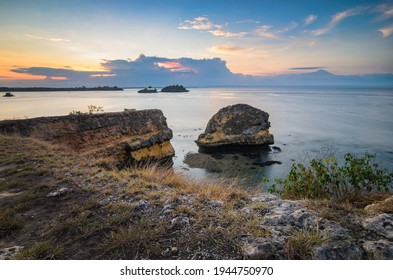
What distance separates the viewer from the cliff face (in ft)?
50.0

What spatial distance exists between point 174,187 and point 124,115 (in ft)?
52.7

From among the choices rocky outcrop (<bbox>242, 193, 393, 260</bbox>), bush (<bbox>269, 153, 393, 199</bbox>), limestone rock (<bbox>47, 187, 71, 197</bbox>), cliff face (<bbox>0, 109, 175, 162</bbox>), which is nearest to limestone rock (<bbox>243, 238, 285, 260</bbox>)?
rocky outcrop (<bbox>242, 193, 393, 260</bbox>)

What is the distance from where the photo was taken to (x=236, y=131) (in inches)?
1126

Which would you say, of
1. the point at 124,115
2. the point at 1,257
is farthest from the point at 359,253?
the point at 124,115

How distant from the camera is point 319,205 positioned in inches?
165

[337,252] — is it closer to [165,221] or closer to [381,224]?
[381,224]

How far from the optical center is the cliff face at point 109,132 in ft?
50.0

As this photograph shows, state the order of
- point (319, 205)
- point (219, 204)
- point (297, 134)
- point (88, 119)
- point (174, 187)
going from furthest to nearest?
point (297, 134)
point (88, 119)
point (174, 187)
point (219, 204)
point (319, 205)

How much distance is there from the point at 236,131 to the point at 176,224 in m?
25.7

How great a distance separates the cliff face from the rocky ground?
1152 cm

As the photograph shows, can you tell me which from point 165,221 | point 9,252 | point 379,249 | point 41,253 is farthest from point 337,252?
point 9,252

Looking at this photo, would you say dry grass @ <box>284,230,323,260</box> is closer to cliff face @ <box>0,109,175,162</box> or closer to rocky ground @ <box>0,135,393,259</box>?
rocky ground @ <box>0,135,393,259</box>

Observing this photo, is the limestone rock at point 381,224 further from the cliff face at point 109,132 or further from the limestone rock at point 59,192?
the cliff face at point 109,132
